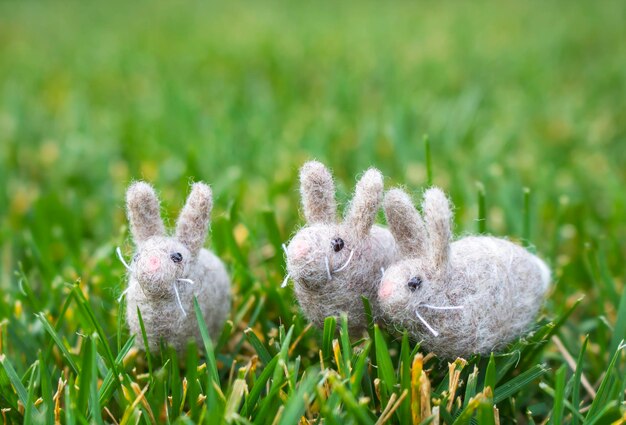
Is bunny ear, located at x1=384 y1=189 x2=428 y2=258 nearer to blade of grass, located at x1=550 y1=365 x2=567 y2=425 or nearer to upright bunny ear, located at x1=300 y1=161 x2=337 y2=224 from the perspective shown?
upright bunny ear, located at x1=300 y1=161 x2=337 y2=224

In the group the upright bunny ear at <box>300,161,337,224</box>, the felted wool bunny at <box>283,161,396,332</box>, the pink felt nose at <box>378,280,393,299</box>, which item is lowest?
the pink felt nose at <box>378,280,393,299</box>

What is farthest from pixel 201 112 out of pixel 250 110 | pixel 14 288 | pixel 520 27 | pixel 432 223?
pixel 520 27

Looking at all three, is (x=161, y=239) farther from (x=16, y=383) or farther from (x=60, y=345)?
(x=16, y=383)

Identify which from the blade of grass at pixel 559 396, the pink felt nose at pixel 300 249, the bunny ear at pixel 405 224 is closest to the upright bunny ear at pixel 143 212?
the pink felt nose at pixel 300 249

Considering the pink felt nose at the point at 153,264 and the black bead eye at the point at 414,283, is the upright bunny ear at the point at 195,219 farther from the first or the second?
the black bead eye at the point at 414,283

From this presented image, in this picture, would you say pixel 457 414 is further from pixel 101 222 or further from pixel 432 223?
pixel 101 222

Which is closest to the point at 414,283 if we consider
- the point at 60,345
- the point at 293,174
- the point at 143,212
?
the point at 143,212

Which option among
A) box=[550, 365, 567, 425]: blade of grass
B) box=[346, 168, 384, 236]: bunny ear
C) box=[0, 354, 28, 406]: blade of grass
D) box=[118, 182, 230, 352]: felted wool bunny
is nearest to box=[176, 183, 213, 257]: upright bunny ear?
box=[118, 182, 230, 352]: felted wool bunny

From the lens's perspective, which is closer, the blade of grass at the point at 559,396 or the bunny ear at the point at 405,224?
the blade of grass at the point at 559,396
